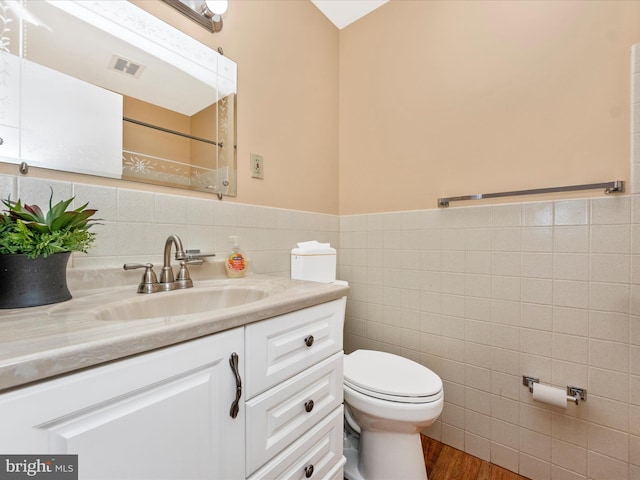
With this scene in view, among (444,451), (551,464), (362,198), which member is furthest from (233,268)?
(551,464)

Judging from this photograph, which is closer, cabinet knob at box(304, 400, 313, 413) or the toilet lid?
cabinet knob at box(304, 400, 313, 413)

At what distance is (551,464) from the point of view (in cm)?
113

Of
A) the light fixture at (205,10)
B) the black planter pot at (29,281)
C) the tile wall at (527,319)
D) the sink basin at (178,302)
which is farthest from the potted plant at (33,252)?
the tile wall at (527,319)

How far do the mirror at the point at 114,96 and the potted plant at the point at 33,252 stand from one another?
0.26m

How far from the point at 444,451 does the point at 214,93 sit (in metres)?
1.95

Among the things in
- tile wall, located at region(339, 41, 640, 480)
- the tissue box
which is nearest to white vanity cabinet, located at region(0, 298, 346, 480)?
the tissue box

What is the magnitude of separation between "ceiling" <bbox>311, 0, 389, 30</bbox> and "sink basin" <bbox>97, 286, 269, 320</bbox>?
1.74 m

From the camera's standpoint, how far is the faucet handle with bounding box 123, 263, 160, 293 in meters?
0.85

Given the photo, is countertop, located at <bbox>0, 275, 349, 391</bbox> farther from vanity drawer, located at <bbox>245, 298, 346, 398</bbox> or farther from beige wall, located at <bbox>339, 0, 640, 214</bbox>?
beige wall, located at <bbox>339, 0, 640, 214</bbox>

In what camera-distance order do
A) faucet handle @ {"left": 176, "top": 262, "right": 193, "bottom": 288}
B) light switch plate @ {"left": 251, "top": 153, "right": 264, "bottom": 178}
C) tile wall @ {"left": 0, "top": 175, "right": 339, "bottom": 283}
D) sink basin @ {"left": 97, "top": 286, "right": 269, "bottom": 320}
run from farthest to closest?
light switch plate @ {"left": 251, "top": 153, "right": 264, "bottom": 178} → faucet handle @ {"left": 176, "top": 262, "right": 193, "bottom": 288} → tile wall @ {"left": 0, "top": 175, "right": 339, "bottom": 283} → sink basin @ {"left": 97, "top": 286, "right": 269, "bottom": 320}

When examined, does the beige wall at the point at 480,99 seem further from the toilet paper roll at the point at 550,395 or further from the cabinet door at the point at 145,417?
the cabinet door at the point at 145,417

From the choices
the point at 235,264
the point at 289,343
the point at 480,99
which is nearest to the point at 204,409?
the point at 289,343

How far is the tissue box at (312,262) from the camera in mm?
1361

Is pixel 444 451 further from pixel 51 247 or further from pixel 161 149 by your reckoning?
pixel 161 149
